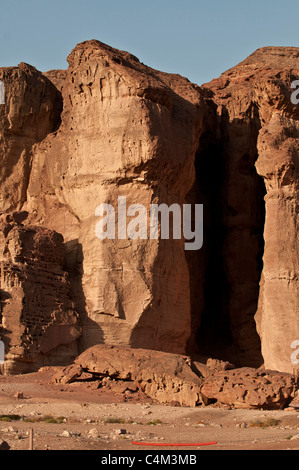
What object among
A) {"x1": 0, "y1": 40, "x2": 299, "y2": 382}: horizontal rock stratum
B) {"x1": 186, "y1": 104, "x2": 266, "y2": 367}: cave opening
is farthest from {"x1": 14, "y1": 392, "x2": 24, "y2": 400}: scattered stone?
{"x1": 186, "y1": 104, "x2": 266, "y2": 367}: cave opening

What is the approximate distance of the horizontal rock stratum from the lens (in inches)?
1044

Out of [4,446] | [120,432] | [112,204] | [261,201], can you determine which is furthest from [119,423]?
[261,201]

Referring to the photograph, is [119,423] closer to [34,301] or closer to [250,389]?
[250,389]

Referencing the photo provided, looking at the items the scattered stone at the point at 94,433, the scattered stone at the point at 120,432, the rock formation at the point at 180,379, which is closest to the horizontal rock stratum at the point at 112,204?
the rock formation at the point at 180,379

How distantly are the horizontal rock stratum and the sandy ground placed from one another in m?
4.11

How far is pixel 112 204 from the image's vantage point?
27922 millimetres

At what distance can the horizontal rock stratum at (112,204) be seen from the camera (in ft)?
87.0

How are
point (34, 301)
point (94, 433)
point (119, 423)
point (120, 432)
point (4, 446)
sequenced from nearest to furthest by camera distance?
point (4, 446) < point (94, 433) < point (120, 432) < point (119, 423) < point (34, 301)

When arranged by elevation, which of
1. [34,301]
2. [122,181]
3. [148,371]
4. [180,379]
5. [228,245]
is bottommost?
[180,379]

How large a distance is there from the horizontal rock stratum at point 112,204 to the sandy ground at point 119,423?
411 centimetres

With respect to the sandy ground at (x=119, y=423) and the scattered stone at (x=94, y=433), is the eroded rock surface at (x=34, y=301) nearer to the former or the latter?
the sandy ground at (x=119, y=423)

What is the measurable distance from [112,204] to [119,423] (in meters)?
11.3

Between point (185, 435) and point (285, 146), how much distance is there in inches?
554

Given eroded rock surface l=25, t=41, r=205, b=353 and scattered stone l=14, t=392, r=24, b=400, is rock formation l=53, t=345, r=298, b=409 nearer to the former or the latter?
scattered stone l=14, t=392, r=24, b=400
